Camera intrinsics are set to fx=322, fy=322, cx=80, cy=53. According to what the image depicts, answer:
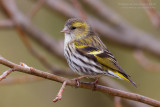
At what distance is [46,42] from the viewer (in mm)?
4785

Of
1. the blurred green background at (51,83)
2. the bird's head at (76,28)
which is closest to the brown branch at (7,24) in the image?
the bird's head at (76,28)

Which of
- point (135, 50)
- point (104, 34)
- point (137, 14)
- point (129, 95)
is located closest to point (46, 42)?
point (104, 34)

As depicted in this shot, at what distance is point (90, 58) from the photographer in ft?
11.2

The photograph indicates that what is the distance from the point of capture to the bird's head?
3.90 m

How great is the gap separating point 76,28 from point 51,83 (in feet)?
12.2

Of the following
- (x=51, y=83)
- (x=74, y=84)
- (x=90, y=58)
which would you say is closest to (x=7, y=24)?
(x=90, y=58)

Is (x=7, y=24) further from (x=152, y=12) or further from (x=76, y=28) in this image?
(x=152, y=12)

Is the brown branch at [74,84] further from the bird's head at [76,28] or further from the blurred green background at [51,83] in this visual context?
the blurred green background at [51,83]

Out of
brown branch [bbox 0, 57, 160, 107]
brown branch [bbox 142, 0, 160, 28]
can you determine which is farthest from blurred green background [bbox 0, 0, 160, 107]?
brown branch [bbox 0, 57, 160, 107]

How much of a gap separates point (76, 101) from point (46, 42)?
2801mm

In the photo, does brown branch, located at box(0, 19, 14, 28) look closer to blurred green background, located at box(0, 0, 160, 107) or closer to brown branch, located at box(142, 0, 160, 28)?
brown branch, located at box(142, 0, 160, 28)

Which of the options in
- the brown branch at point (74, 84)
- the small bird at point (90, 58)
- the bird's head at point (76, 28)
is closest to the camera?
the brown branch at point (74, 84)

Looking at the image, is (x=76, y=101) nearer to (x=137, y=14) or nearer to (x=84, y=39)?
(x=137, y=14)

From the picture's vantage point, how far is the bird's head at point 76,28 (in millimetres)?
3896
